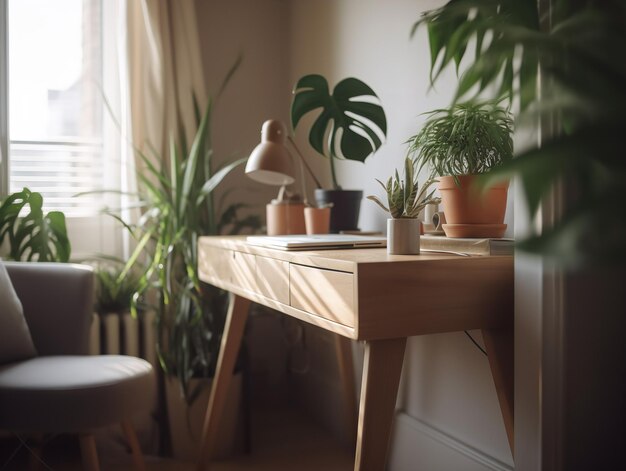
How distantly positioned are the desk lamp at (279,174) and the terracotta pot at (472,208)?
1.81 ft

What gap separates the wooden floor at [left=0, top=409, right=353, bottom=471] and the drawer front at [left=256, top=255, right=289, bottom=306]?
0.83 metres

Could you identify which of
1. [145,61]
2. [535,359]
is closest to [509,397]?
[535,359]

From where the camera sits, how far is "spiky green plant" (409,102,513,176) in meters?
1.31

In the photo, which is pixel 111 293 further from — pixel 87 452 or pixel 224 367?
pixel 87 452

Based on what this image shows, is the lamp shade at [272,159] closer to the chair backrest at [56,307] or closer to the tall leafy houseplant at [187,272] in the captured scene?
the tall leafy houseplant at [187,272]

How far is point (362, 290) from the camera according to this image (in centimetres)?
112

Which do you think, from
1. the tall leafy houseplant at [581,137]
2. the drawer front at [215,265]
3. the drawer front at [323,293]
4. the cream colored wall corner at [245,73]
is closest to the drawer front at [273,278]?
the drawer front at [323,293]

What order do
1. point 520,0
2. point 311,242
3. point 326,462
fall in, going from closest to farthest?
point 520,0 → point 311,242 → point 326,462

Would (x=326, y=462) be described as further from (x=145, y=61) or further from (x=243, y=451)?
(x=145, y=61)

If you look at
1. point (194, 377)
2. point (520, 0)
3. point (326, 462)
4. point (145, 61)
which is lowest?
point (326, 462)

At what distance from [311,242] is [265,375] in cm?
148

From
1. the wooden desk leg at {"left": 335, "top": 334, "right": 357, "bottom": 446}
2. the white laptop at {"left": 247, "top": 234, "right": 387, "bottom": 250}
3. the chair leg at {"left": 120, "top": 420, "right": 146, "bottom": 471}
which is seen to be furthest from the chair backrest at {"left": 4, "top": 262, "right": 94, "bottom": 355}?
the wooden desk leg at {"left": 335, "top": 334, "right": 357, "bottom": 446}

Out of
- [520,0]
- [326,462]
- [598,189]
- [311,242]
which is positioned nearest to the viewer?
[598,189]

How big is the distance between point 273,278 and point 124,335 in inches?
39.9
